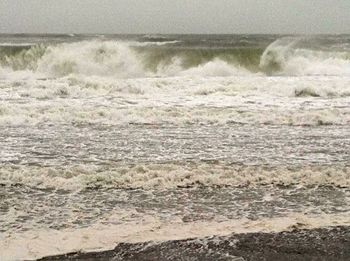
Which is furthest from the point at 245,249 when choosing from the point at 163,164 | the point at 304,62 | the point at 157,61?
the point at 304,62

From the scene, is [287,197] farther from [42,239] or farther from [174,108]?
[174,108]

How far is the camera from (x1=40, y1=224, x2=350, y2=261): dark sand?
432cm

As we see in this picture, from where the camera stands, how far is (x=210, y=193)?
6160 mm

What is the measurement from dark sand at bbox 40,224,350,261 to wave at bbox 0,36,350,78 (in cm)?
2292

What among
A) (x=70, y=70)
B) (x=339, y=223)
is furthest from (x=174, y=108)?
(x=70, y=70)

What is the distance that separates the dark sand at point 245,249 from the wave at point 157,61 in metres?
22.9

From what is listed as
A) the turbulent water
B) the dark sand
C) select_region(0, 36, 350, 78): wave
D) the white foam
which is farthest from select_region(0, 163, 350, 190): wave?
the white foam

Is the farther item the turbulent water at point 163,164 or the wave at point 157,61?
the wave at point 157,61

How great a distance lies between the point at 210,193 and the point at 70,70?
22714mm

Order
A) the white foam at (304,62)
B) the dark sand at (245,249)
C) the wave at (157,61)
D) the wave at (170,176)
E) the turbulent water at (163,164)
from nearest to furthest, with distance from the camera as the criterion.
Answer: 1. the dark sand at (245,249)
2. the turbulent water at (163,164)
3. the wave at (170,176)
4. the wave at (157,61)
5. the white foam at (304,62)

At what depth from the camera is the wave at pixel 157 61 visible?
2831 centimetres

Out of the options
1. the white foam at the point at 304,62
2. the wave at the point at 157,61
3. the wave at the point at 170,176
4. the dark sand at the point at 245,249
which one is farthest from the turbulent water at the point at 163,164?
the white foam at the point at 304,62

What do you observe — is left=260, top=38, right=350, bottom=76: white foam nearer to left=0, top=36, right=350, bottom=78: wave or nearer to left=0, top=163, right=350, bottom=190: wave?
left=0, top=36, right=350, bottom=78: wave

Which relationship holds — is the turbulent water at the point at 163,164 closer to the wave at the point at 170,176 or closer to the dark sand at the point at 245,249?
the wave at the point at 170,176
